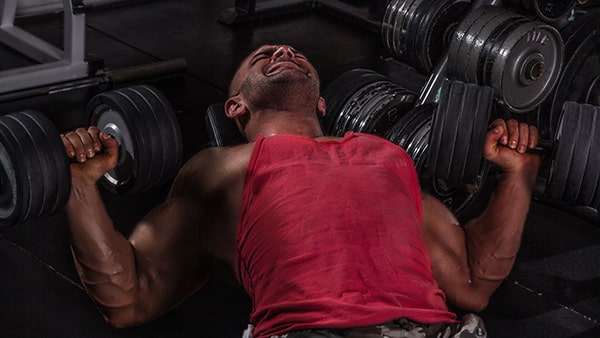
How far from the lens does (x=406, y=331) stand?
1724 mm

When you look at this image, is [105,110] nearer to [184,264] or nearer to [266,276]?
[184,264]

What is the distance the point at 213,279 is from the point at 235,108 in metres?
0.55

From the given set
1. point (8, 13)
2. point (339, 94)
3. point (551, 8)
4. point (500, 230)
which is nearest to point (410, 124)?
point (339, 94)

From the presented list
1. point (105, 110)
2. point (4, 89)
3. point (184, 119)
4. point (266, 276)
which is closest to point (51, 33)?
point (4, 89)

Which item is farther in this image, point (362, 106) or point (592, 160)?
point (362, 106)

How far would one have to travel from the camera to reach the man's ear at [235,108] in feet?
7.25

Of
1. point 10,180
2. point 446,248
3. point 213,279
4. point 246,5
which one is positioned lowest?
point 213,279

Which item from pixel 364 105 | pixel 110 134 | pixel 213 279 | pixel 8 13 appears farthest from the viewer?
pixel 8 13

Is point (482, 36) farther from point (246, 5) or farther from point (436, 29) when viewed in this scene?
point (246, 5)

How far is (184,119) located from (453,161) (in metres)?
1.50

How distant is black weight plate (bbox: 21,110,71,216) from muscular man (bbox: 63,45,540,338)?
3cm

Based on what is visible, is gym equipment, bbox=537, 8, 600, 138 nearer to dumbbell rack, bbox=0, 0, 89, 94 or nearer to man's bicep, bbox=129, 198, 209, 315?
man's bicep, bbox=129, 198, 209, 315

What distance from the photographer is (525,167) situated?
212 centimetres

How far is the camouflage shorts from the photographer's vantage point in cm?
170
